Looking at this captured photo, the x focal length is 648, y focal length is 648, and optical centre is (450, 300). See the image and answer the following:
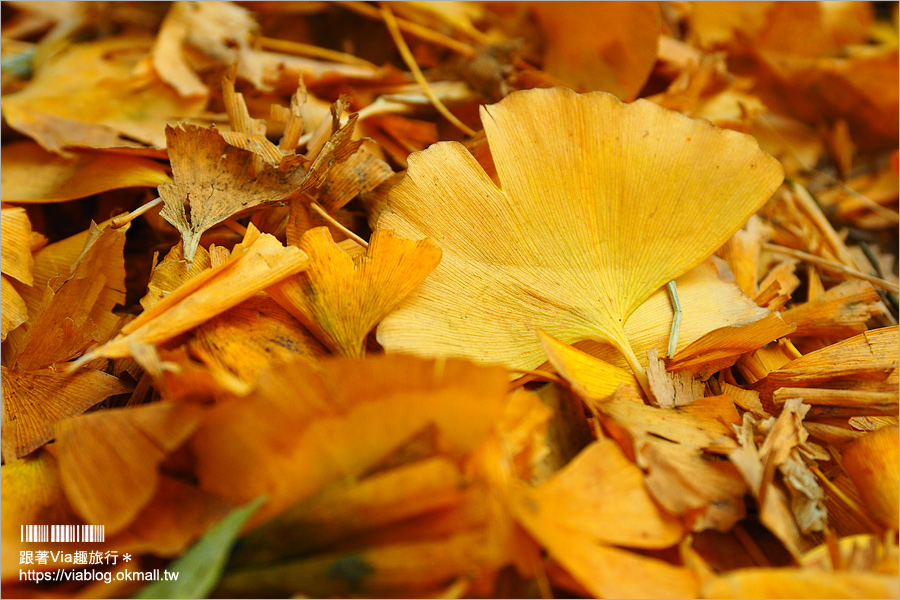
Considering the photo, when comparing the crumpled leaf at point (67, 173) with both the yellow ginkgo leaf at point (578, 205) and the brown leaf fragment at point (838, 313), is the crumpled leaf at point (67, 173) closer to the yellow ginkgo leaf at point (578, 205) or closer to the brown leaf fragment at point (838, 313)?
the yellow ginkgo leaf at point (578, 205)

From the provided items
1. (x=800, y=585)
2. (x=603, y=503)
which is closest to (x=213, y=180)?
(x=603, y=503)

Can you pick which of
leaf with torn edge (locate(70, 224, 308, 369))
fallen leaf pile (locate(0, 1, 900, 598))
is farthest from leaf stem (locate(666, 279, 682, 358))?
leaf with torn edge (locate(70, 224, 308, 369))

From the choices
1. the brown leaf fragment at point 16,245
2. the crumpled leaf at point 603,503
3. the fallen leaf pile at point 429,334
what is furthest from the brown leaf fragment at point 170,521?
the brown leaf fragment at point 16,245

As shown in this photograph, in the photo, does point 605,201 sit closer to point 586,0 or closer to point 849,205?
point 586,0

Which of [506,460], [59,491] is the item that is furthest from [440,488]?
[59,491]

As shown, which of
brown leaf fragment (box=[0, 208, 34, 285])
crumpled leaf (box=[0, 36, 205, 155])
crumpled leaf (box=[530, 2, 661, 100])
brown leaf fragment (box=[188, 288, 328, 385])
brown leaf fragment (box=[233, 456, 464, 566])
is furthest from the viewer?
crumpled leaf (box=[530, 2, 661, 100])

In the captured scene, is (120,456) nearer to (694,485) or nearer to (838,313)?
(694,485)

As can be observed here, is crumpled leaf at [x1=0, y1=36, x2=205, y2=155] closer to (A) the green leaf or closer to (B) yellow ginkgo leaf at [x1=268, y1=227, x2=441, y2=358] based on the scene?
(B) yellow ginkgo leaf at [x1=268, y1=227, x2=441, y2=358]
